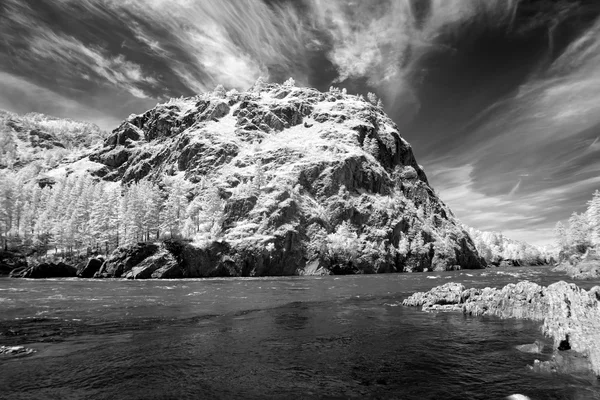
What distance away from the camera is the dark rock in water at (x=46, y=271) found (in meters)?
79.2

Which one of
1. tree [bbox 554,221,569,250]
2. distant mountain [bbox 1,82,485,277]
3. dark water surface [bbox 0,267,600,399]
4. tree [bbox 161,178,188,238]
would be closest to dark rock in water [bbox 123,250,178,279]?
distant mountain [bbox 1,82,485,277]

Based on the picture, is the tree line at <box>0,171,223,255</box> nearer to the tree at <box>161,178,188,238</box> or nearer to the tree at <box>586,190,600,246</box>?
the tree at <box>161,178,188,238</box>

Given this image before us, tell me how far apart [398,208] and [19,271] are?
138 metres

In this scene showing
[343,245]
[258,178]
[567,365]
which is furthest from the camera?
[258,178]

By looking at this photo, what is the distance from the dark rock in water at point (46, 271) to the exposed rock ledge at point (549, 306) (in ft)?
294

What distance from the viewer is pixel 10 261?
309ft

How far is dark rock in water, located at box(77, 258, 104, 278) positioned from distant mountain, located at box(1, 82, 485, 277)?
529cm

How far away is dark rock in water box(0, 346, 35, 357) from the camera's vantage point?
16633 mm

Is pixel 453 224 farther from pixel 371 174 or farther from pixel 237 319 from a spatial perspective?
pixel 237 319

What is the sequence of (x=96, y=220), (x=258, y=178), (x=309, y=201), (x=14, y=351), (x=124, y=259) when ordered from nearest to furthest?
(x=14, y=351), (x=124, y=259), (x=96, y=220), (x=309, y=201), (x=258, y=178)

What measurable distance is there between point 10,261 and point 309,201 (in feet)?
333

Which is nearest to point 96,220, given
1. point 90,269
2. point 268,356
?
point 90,269

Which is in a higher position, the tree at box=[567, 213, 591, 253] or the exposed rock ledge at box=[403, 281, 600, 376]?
the tree at box=[567, 213, 591, 253]

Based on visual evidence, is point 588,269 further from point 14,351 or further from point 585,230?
point 14,351
